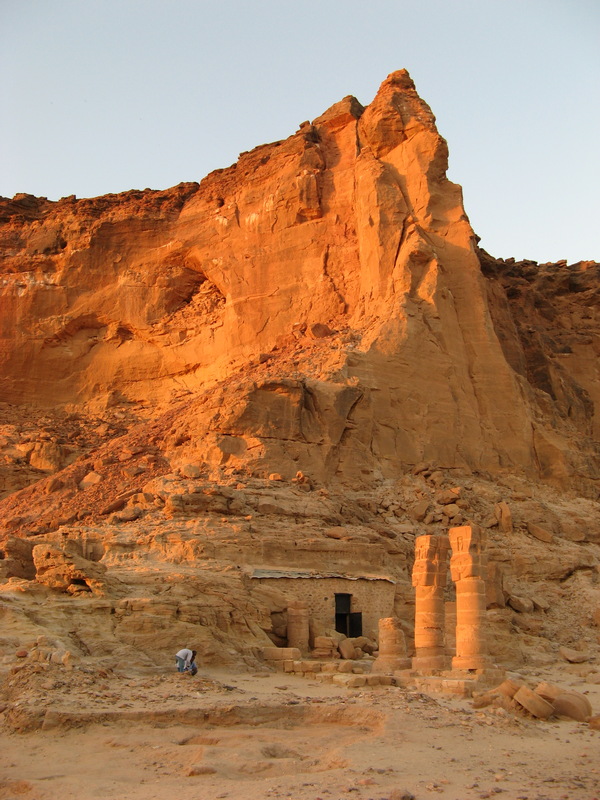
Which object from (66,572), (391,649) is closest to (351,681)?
(391,649)

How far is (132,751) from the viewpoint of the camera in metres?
10.6

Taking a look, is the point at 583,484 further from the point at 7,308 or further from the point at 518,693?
the point at 7,308

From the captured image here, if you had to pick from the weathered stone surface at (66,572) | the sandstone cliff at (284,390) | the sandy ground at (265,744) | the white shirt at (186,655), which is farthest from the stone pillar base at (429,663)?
the weathered stone surface at (66,572)

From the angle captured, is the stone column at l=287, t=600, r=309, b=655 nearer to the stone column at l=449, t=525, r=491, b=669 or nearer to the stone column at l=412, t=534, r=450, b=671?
the stone column at l=412, t=534, r=450, b=671

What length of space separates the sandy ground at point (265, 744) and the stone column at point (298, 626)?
3947 mm

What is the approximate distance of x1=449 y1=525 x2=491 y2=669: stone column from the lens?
643 inches

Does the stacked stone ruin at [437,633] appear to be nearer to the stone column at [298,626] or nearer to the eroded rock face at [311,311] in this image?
the stone column at [298,626]

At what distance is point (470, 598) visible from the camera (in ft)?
54.1

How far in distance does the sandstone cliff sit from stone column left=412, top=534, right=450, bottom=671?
311cm

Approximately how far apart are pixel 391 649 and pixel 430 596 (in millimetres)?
1246

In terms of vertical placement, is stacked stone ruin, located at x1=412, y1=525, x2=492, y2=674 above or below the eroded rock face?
below

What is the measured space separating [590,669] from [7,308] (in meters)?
27.2

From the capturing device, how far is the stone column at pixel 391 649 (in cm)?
1703

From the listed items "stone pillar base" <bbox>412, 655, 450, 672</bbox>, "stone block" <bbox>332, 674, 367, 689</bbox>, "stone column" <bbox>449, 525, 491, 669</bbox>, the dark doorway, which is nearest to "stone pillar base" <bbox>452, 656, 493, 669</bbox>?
"stone column" <bbox>449, 525, 491, 669</bbox>
